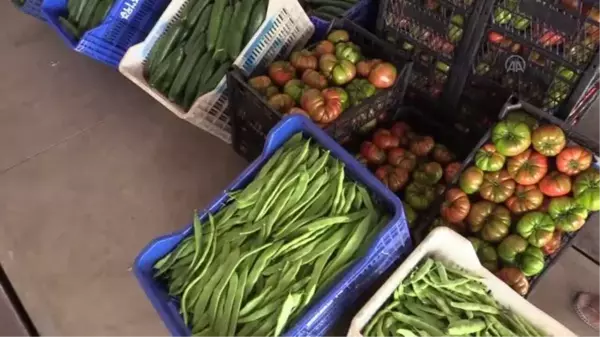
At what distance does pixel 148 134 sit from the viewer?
230 centimetres

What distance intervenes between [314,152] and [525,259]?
58 cm

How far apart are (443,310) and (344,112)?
0.63 m

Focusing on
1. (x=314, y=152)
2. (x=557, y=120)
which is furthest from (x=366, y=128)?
(x=557, y=120)

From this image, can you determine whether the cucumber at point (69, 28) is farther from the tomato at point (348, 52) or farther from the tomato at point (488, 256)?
the tomato at point (488, 256)

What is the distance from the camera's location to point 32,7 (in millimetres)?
2471

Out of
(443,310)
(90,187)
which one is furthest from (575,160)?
(90,187)

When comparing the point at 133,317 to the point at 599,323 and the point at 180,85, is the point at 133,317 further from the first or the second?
the point at 599,323

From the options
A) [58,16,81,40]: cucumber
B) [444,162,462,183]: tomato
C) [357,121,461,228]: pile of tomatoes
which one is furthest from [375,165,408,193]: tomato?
[58,16,81,40]: cucumber

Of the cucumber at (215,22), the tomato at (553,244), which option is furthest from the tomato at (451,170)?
the cucumber at (215,22)

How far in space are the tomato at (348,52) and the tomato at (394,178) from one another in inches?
13.3

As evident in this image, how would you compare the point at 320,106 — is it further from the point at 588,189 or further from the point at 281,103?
the point at 588,189

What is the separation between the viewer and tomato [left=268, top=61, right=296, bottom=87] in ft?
6.33

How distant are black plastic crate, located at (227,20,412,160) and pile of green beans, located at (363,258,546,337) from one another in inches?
20.3

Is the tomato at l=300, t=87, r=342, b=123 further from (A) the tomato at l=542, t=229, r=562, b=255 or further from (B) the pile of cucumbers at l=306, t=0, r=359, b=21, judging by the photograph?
(A) the tomato at l=542, t=229, r=562, b=255
